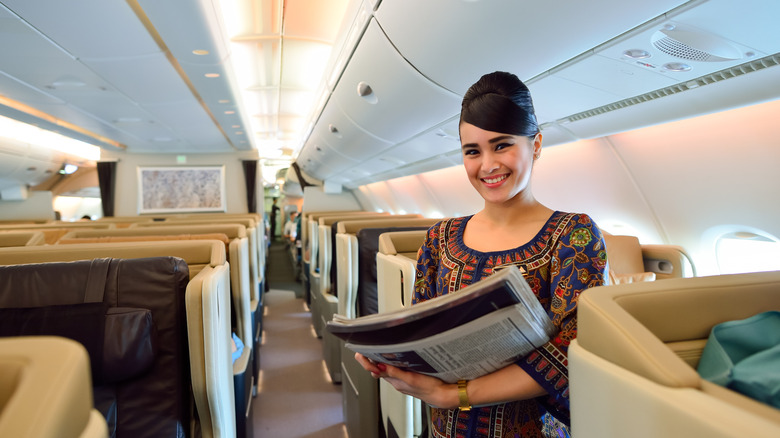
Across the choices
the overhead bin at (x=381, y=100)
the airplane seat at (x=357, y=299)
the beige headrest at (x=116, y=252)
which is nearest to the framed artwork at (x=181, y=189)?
the overhead bin at (x=381, y=100)

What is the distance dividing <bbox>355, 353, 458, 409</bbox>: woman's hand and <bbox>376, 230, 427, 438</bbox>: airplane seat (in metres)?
0.86

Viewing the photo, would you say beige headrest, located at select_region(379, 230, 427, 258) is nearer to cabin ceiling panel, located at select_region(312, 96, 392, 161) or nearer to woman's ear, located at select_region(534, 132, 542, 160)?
woman's ear, located at select_region(534, 132, 542, 160)

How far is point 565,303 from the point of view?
1.02 meters

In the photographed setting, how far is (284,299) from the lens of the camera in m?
9.16

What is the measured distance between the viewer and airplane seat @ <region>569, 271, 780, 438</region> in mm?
528

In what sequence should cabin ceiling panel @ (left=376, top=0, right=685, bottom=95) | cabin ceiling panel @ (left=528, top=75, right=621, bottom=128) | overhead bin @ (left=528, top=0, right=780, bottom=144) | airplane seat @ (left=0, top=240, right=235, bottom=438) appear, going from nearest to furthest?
overhead bin @ (left=528, top=0, right=780, bottom=144)
cabin ceiling panel @ (left=376, top=0, right=685, bottom=95)
airplane seat @ (left=0, top=240, right=235, bottom=438)
cabin ceiling panel @ (left=528, top=75, right=621, bottom=128)

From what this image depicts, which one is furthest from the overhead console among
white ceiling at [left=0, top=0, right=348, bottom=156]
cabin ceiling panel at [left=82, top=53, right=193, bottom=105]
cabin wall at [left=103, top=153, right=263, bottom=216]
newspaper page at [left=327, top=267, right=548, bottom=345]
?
cabin wall at [left=103, top=153, right=263, bottom=216]

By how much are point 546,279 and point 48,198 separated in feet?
47.5

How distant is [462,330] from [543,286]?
30 centimetres

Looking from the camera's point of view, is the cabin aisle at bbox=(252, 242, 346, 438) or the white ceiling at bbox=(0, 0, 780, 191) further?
the cabin aisle at bbox=(252, 242, 346, 438)

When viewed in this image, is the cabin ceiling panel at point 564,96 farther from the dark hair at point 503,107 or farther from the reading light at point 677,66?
the dark hair at point 503,107

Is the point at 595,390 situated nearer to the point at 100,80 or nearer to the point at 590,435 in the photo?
the point at 590,435

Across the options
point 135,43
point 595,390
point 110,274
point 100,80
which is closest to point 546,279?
point 595,390

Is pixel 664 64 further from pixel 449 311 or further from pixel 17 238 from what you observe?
pixel 17 238
